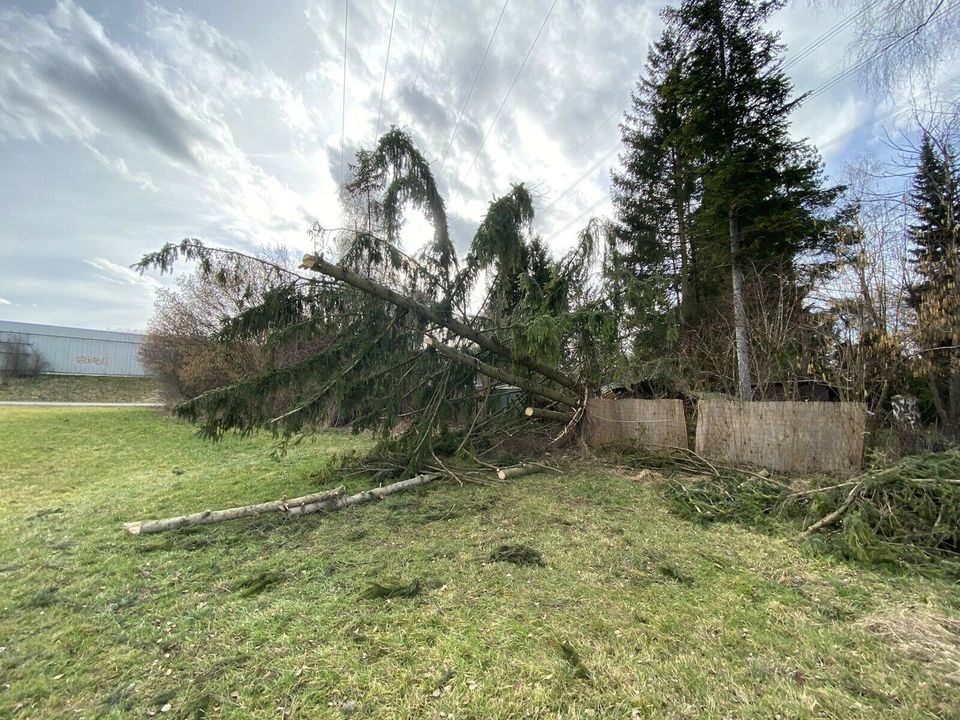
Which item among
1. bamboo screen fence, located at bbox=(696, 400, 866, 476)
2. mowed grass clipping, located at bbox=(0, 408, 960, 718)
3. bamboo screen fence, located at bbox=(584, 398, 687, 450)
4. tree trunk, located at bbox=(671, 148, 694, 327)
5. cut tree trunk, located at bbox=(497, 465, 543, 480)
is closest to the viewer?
mowed grass clipping, located at bbox=(0, 408, 960, 718)

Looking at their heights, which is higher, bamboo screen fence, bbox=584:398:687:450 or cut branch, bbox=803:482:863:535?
bamboo screen fence, bbox=584:398:687:450

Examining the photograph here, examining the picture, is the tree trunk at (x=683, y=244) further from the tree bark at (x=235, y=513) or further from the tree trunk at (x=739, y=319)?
the tree bark at (x=235, y=513)

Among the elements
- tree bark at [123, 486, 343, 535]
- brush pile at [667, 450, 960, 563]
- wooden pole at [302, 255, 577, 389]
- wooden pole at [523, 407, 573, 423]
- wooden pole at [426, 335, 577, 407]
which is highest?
wooden pole at [302, 255, 577, 389]

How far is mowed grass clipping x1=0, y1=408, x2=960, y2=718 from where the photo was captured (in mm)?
1725

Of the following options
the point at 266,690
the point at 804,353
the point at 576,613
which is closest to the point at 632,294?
the point at 576,613

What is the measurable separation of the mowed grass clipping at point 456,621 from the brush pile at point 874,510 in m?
0.32

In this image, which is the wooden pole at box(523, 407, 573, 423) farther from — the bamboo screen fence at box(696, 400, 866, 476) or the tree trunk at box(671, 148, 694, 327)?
the tree trunk at box(671, 148, 694, 327)

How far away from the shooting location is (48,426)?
9.86m

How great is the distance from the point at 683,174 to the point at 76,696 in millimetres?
12014

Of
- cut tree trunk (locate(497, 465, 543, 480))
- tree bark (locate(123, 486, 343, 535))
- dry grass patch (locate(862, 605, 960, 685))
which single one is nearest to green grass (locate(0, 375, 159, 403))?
tree bark (locate(123, 486, 343, 535))

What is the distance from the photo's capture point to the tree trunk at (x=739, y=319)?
7.79 metres

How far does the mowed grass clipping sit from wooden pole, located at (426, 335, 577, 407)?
2568 mm

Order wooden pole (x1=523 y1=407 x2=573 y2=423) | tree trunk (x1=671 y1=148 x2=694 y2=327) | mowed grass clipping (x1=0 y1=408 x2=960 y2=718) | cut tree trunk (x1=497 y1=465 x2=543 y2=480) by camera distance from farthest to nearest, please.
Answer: tree trunk (x1=671 y1=148 x2=694 y2=327) → wooden pole (x1=523 y1=407 x2=573 y2=423) → cut tree trunk (x1=497 y1=465 x2=543 y2=480) → mowed grass clipping (x1=0 y1=408 x2=960 y2=718)

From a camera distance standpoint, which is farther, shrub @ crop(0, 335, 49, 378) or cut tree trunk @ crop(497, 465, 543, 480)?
shrub @ crop(0, 335, 49, 378)
